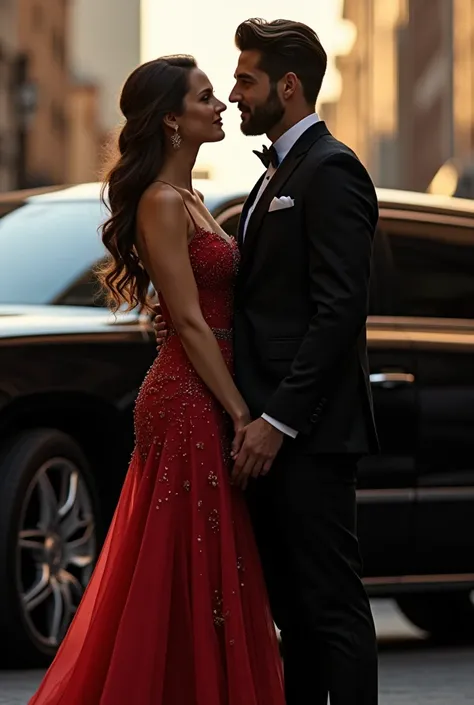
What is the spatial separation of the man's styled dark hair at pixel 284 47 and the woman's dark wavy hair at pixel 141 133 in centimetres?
24

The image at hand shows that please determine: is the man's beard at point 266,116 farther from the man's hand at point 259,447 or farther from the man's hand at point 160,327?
the man's hand at point 259,447

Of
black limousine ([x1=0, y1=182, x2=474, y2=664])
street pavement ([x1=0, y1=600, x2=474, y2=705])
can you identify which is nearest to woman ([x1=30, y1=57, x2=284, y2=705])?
street pavement ([x1=0, y1=600, x2=474, y2=705])

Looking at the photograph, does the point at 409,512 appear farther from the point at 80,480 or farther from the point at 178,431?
the point at 178,431

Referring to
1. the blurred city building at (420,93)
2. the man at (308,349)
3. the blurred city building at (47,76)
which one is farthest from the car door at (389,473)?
the blurred city building at (47,76)

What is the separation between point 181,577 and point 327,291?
809 millimetres

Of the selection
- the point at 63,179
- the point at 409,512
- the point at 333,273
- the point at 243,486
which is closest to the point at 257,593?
the point at 243,486

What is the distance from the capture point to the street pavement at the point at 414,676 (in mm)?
6961

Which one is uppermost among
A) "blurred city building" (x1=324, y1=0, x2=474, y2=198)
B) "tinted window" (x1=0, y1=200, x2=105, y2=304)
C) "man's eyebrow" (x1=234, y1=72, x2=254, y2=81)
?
"man's eyebrow" (x1=234, y1=72, x2=254, y2=81)

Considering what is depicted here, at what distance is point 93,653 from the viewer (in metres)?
5.14

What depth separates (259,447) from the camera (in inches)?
197

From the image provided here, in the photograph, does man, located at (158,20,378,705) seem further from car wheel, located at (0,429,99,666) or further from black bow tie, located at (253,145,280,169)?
car wheel, located at (0,429,99,666)

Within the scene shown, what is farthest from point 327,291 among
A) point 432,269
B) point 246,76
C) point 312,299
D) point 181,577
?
point 432,269

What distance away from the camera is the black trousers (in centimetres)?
505

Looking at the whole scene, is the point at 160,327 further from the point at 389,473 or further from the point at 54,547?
the point at 389,473
